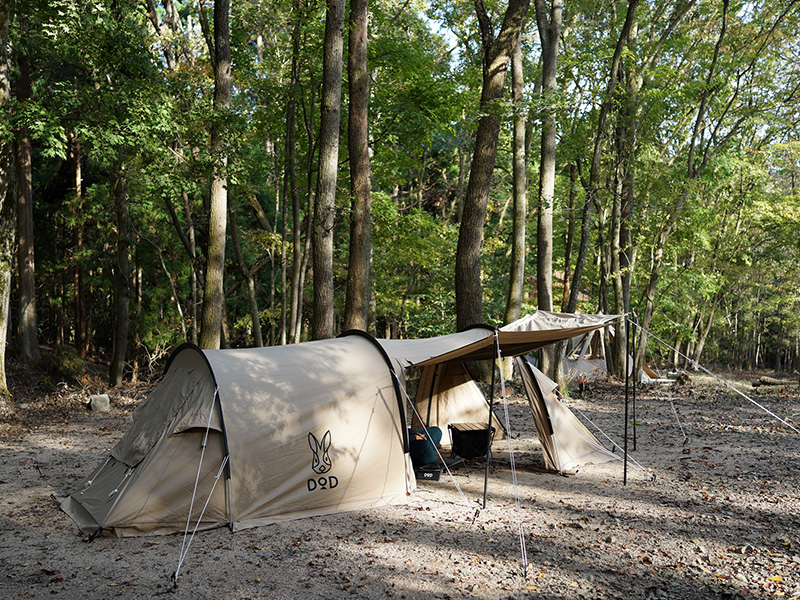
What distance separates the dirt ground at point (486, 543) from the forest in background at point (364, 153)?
4386 millimetres

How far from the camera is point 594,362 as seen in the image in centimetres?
1992

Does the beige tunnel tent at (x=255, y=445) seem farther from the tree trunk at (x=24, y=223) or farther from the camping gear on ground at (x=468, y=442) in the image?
the tree trunk at (x=24, y=223)

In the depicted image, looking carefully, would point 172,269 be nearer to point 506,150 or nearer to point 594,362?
point 506,150

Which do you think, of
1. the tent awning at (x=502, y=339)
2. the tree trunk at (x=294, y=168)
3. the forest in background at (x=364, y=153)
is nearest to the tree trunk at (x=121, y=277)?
the forest in background at (x=364, y=153)

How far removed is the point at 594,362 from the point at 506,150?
8.37 meters

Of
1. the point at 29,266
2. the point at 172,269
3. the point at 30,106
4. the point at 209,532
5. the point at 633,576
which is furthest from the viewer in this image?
the point at 172,269

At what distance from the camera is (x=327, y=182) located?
9.90 metres

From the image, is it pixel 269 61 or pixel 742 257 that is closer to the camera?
pixel 269 61

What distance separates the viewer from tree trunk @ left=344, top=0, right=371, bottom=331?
10422 millimetres

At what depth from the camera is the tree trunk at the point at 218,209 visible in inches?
442

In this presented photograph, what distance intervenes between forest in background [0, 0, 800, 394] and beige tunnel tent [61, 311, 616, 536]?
3.41m

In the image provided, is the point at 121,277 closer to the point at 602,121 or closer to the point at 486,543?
the point at 602,121

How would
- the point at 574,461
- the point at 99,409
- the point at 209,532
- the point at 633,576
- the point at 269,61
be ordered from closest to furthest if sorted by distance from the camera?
the point at 633,576 < the point at 209,532 < the point at 574,461 < the point at 99,409 < the point at 269,61

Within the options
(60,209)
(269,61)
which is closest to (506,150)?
(269,61)
